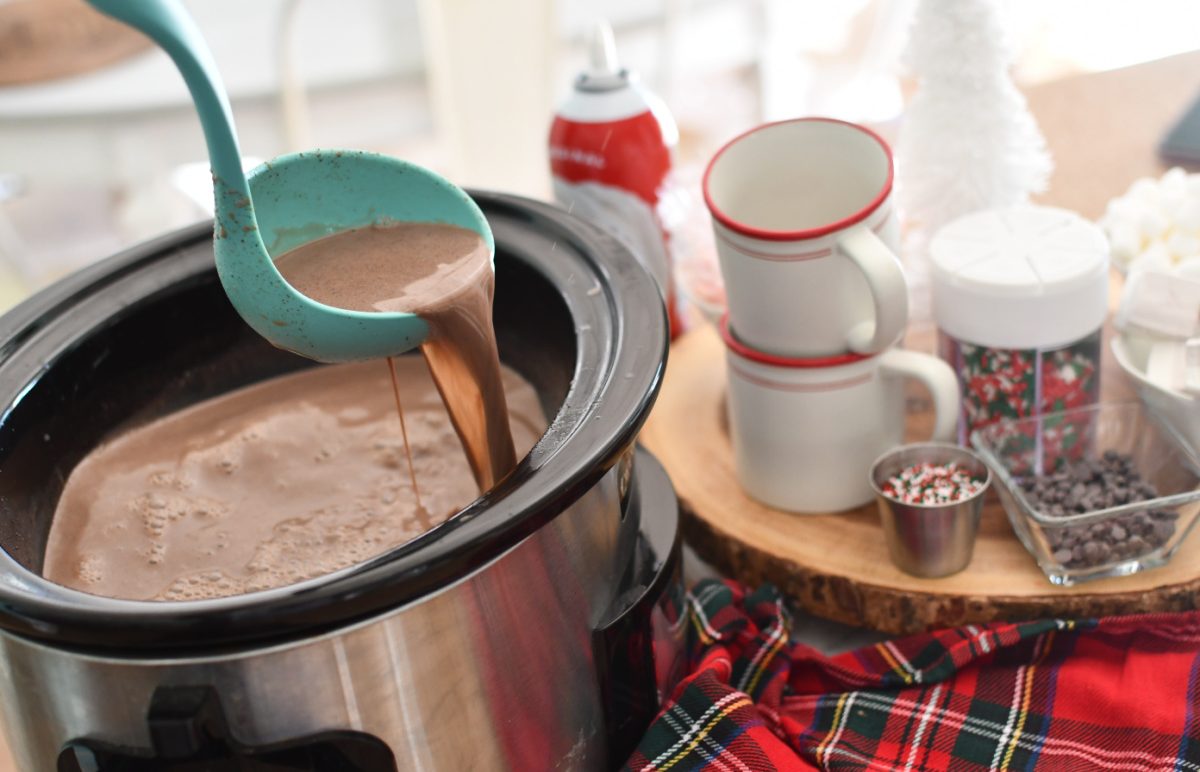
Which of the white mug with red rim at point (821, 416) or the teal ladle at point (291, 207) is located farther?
the white mug with red rim at point (821, 416)

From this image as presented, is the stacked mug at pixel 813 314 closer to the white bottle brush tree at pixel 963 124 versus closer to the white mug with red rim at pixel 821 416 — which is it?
the white mug with red rim at pixel 821 416

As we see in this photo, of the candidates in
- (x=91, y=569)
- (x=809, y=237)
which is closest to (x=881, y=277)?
(x=809, y=237)

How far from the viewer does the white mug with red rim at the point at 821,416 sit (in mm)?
989

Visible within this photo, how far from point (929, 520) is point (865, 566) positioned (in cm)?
8

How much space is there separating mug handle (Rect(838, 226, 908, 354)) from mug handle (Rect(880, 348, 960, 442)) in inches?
2.3

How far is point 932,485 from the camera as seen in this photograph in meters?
0.96

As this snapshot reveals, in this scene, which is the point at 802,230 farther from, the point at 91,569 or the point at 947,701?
the point at 91,569

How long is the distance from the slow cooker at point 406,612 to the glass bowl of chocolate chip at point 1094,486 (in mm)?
282

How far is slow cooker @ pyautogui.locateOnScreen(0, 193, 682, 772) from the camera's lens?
63 cm

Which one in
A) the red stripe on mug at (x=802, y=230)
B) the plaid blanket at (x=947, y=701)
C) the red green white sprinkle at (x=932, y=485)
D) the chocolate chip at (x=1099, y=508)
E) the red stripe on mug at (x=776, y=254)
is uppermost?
the red stripe on mug at (x=802, y=230)

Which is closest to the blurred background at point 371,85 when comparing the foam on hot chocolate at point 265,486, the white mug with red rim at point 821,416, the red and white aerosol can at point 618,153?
the red and white aerosol can at point 618,153

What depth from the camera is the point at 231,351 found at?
1049mm

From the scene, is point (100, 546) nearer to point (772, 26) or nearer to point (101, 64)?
point (101, 64)

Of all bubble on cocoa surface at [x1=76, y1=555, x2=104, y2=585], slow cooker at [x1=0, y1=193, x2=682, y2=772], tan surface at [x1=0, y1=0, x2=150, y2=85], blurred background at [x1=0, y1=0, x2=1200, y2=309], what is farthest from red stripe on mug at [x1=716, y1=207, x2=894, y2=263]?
tan surface at [x1=0, y1=0, x2=150, y2=85]
